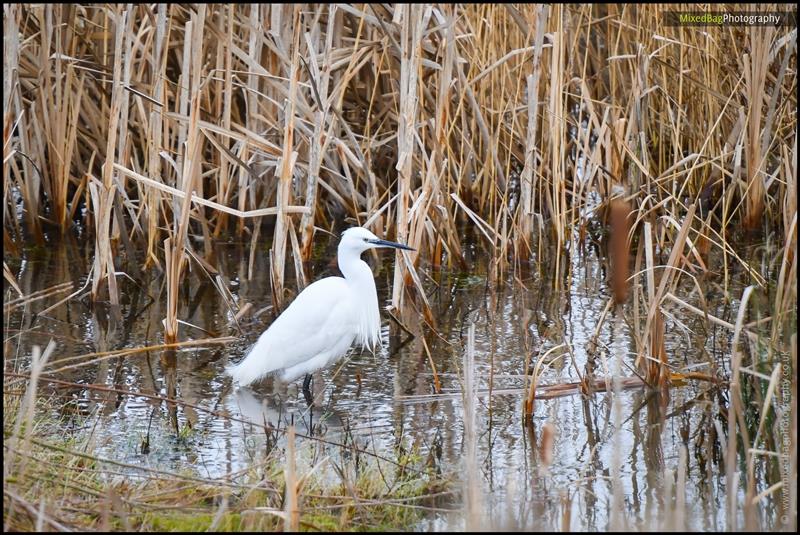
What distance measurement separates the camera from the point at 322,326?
4.84m

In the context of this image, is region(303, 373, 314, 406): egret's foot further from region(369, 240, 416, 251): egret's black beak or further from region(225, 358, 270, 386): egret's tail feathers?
region(369, 240, 416, 251): egret's black beak

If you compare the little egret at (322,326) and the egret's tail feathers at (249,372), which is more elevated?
the little egret at (322,326)

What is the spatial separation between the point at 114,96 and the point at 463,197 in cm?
277

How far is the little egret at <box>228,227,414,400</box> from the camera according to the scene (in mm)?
4750

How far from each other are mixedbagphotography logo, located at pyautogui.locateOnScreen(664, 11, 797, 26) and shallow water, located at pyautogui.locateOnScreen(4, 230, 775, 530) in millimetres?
1463

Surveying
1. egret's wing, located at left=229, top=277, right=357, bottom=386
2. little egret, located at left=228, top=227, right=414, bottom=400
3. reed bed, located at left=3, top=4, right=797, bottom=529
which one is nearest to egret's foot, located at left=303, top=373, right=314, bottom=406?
little egret, located at left=228, top=227, right=414, bottom=400

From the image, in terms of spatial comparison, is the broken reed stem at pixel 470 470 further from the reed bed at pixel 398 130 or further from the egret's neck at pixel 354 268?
the reed bed at pixel 398 130

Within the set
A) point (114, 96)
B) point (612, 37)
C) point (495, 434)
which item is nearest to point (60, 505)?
point (495, 434)

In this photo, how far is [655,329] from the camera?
4188 millimetres

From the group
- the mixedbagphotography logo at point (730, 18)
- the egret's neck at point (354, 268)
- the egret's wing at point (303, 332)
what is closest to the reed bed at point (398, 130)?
the mixedbagphotography logo at point (730, 18)

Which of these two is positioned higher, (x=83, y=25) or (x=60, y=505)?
(x=83, y=25)

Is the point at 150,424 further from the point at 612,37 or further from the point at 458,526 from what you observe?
the point at 612,37

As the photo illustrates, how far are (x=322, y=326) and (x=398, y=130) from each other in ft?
4.23

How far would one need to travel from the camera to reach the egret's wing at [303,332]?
471cm
